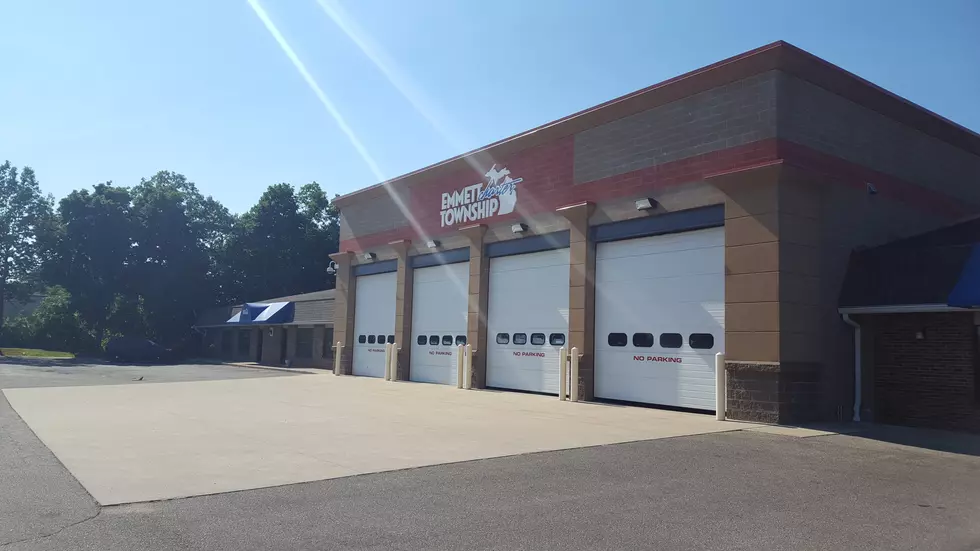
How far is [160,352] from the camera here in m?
45.9

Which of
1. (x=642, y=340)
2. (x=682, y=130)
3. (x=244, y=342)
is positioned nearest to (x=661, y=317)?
(x=642, y=340)

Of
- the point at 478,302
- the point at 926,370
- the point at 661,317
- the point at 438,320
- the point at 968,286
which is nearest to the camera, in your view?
the point at 968,286

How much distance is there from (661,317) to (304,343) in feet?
88.0

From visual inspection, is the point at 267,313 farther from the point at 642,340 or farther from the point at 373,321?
the point at 642,340

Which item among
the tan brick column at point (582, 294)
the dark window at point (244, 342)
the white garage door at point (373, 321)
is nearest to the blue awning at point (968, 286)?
the tan brick column at point (582, 294)

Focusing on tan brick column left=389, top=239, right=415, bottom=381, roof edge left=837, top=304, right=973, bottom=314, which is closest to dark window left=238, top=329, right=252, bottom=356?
tan brick column left=389, top=239, right=415, bottom=381

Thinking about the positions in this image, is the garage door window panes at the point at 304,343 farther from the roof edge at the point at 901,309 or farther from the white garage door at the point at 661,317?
the roof edge at the point at 901,309

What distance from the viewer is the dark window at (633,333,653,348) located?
54.4 ft

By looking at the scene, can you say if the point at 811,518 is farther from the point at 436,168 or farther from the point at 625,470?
the point at 436,168

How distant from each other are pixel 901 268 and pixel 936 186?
5.39m

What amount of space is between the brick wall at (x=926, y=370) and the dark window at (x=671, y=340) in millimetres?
3671

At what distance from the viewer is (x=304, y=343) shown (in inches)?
1542

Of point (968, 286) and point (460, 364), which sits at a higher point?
point (968, 286)

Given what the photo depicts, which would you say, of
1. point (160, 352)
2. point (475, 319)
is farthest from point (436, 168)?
point (160, 352)
